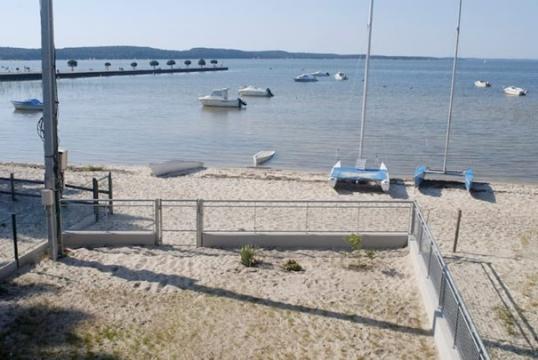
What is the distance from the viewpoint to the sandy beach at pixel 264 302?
8594mm

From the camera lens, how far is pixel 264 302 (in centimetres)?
1007

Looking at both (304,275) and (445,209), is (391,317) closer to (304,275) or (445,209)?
(304,275)

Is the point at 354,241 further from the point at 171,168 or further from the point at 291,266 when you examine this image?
the point at 171,168

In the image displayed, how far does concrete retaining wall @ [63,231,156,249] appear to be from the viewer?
12828mm

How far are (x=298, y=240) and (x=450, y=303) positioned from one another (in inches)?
201

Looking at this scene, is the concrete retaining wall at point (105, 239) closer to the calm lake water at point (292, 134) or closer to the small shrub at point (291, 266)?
the small shrub at point (291, 266)

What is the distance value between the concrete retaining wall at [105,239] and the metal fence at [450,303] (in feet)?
19.6

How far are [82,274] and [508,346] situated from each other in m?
7.62

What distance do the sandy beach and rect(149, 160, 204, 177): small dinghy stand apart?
1231 centimetres

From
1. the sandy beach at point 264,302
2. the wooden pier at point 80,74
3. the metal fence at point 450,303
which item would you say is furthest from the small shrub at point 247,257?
the wooden pier at point 80,74

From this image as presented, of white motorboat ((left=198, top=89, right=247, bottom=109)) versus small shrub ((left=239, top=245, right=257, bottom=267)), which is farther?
white motorboat ((left=198, top=89, right=247, bottom=109))

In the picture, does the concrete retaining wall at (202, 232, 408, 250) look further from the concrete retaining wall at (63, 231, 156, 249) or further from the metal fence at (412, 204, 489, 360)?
the concrete retaining wall at (63, 231, 156, 249)

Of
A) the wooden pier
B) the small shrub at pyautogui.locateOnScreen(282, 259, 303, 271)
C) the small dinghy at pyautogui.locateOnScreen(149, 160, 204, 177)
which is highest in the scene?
the wooden pier

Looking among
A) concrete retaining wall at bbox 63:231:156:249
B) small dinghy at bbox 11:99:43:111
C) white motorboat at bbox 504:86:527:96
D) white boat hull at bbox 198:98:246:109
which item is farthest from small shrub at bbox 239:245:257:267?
white motorboat at bbox 504:86:527:96
